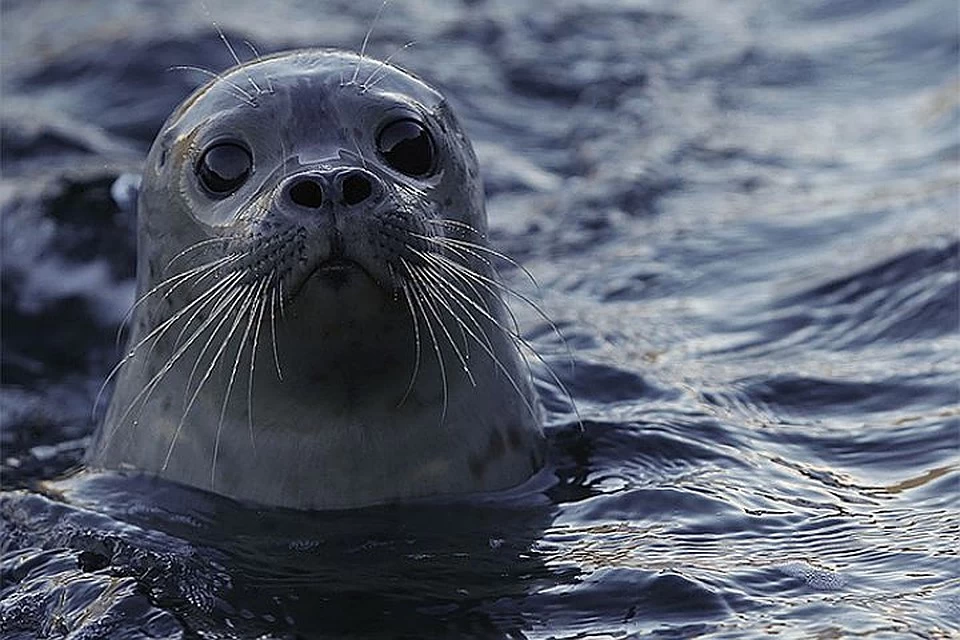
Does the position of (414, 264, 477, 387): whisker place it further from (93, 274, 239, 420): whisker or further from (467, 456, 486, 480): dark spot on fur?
(93, 274, 239, 420): whisker

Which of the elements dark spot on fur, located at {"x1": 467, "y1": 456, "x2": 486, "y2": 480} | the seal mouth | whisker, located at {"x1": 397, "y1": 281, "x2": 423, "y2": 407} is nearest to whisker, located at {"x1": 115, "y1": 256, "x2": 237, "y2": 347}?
the seal mouth

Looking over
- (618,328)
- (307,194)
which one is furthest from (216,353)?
(618,328)

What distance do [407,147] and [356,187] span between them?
0.50 m

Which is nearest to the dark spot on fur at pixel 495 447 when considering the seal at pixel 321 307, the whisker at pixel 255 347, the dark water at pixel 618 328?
the seal at pixel 321 307

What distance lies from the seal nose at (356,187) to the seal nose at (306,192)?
0.04 metres

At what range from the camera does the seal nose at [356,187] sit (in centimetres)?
419

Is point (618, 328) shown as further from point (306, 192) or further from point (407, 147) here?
point (306, 192)

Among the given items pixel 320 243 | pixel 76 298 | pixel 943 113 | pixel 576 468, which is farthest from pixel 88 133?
pixel 320 243

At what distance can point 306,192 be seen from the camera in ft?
13.8

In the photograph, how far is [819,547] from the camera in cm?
461

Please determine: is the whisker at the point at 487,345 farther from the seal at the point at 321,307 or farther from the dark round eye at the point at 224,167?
the dark round eye at the point at 224,167

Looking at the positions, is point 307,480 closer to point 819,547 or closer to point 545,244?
point 819,547

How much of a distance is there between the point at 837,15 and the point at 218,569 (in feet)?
23.6

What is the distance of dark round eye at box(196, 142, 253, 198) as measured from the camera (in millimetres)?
4633
